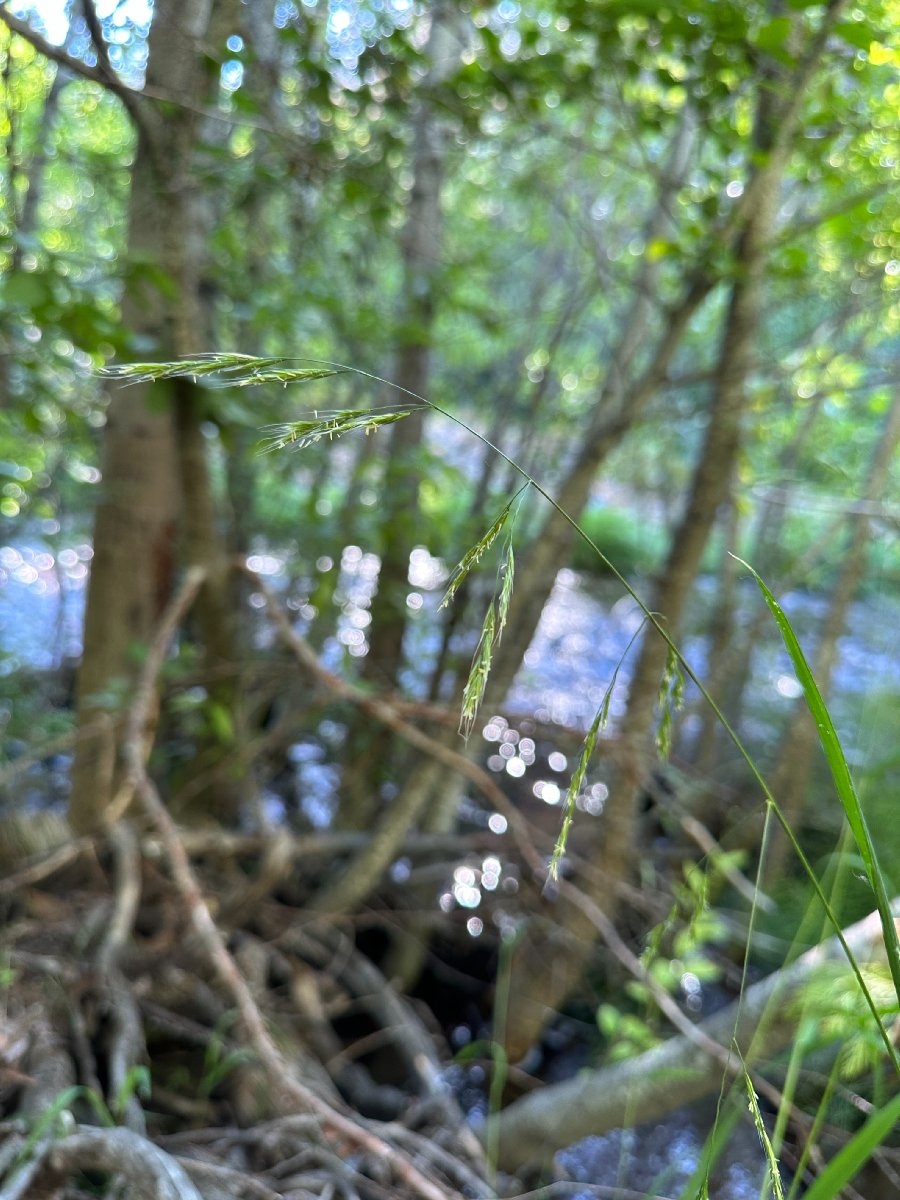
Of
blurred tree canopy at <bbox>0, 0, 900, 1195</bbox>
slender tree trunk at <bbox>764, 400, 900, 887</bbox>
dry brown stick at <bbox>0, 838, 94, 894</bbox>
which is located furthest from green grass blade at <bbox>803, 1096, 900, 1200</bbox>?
slender tree trunk at <bbox>764, 400, 900, 887</bbox>

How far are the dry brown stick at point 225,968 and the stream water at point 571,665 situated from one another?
0.30m

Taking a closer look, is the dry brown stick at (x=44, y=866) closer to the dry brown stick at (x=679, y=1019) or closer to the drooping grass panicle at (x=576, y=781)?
the dry brown stick at (x=679, y=1019)

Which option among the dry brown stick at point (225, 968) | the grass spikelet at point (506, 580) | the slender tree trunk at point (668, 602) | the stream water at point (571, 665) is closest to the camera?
the grass spikelet at point (506, 580)

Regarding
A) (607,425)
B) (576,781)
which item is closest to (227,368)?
(576,781)

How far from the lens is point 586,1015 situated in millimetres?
2746

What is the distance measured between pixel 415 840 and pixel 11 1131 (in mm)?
1682

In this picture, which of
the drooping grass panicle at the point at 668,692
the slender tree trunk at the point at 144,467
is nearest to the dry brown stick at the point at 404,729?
the slender tree trunk at the point at 144,467

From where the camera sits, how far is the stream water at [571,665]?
1.71 m

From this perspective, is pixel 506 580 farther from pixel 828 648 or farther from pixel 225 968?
pixel 828 648

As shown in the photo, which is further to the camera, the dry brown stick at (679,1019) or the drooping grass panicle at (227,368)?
the dry brown stick at (679,1019)

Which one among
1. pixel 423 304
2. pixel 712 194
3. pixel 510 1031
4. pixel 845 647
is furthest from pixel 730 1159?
pixel 845 647

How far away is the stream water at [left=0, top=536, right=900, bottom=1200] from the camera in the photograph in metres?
1.71

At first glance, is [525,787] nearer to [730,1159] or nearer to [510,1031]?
[510,1031]

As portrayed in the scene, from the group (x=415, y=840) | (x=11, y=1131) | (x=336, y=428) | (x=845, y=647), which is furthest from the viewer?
(x=845, y=647)
